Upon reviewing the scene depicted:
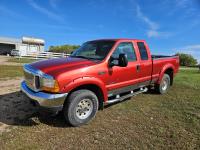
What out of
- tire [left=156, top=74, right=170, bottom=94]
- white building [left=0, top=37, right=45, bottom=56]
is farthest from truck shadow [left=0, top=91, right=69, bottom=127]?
white building [left=0, top=37, right=45, bottom=56]

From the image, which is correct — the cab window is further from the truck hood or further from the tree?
the tree

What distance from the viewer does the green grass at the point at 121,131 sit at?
3.70m

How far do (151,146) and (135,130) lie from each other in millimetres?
688

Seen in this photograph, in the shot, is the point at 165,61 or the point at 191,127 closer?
the point at 191,127

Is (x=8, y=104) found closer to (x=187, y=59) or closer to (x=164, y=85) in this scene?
(x=164, y=85)

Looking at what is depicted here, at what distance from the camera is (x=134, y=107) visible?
5883 mm

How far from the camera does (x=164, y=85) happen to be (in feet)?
24.9

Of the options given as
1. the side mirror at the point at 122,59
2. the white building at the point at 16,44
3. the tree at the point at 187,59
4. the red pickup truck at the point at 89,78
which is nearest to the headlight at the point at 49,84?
the red pickup truck at the point at 89,78

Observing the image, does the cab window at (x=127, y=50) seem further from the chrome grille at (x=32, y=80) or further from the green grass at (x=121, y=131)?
the chrome grille at (x=32, y=80)

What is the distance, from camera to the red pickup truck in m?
4.08

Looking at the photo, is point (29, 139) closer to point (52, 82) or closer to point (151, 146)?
point (52, 82)

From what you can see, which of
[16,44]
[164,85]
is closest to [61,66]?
[164,85]

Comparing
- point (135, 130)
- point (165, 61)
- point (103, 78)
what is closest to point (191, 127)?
point (135, 130)

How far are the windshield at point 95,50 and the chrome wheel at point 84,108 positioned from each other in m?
1.18
